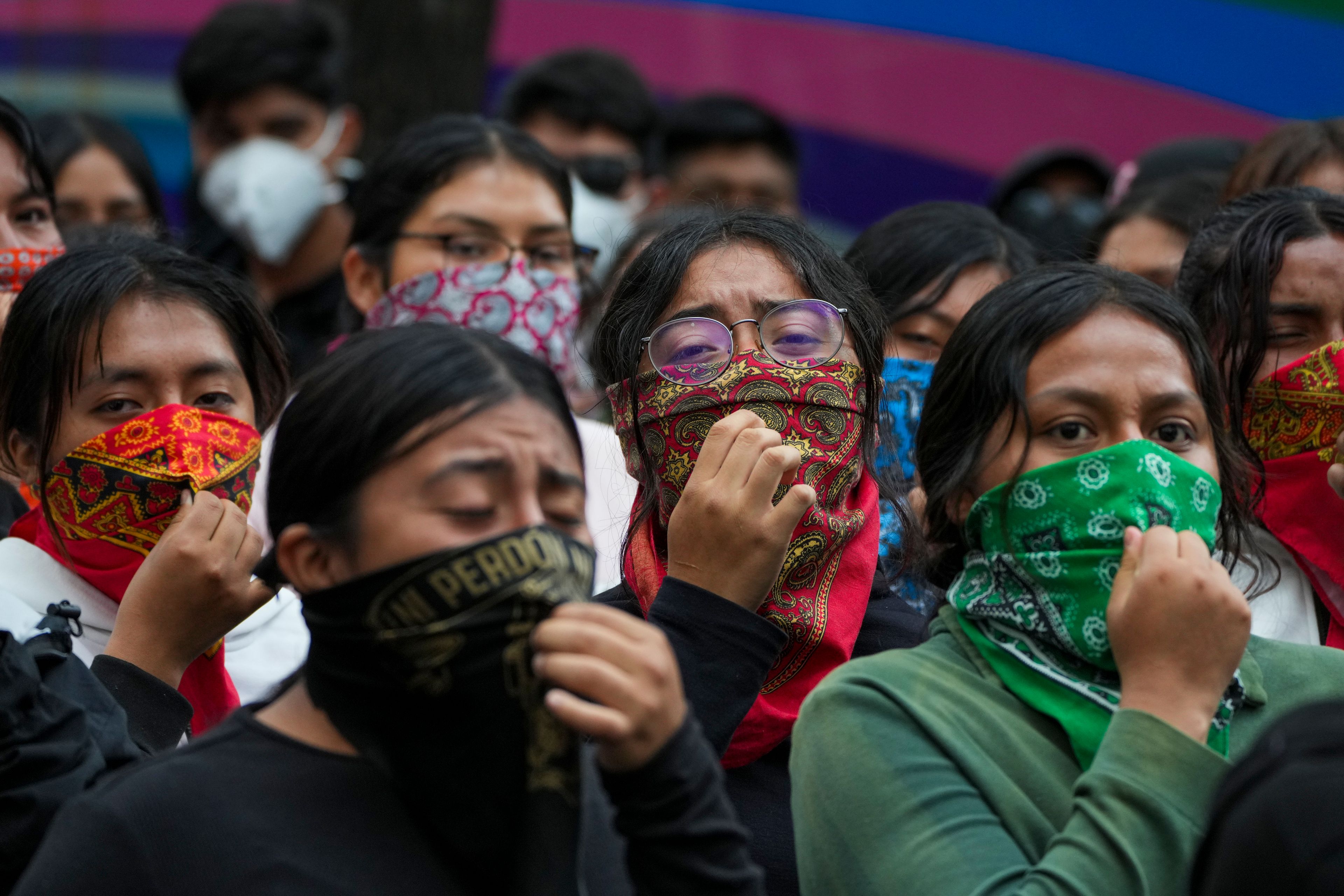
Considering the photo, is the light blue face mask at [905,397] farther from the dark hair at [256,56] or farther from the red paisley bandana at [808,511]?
the dark hair at [256,56]

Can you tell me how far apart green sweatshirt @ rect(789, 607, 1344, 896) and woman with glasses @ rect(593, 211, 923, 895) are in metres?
0.25

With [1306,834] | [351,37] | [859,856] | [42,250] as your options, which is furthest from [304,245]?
[1306,834]

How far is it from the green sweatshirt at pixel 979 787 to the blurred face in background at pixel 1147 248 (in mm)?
2453

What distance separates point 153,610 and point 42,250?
5.03 ft

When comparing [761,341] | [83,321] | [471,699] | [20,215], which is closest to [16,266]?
[20,215]

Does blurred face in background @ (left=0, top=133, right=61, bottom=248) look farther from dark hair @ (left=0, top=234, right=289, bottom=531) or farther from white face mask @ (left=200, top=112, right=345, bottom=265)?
white face mask @ (left=200, top=112, right=345, bottom=265)

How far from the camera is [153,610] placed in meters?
3.00

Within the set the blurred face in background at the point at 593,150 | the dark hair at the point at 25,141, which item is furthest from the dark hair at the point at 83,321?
the blurred face in background at the point at 593,150

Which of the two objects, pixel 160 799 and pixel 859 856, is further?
pixel 859 856

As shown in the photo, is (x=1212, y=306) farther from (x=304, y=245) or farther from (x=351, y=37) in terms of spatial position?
(x=351, y=37)

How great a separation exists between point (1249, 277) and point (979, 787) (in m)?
1.72

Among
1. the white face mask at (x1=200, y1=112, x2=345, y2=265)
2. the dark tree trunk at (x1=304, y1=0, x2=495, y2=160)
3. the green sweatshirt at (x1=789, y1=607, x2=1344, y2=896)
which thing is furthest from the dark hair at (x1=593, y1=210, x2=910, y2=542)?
the dark tree trunk at (x1=304, y1=0, x2=495, y2=160)

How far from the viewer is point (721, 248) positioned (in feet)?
11.1

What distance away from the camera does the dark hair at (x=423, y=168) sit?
190 inches
